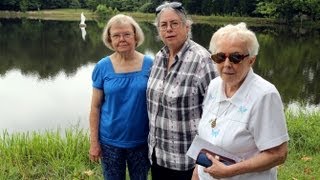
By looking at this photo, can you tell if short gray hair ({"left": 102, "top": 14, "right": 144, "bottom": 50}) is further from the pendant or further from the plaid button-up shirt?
the pendant

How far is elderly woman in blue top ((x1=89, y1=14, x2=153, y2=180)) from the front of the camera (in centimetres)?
317

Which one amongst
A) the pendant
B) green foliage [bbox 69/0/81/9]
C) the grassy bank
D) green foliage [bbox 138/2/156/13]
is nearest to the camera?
the pendant

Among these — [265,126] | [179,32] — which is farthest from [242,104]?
[179,32]

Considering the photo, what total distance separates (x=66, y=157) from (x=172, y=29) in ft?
9.65

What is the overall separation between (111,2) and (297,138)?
59.4 metres

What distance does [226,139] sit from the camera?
86.7 inches

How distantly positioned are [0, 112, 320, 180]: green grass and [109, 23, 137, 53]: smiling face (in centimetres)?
196

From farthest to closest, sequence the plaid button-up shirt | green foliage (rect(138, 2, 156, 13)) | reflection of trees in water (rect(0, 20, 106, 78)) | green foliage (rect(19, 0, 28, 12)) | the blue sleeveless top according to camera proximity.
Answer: green foliage (rect(19, 0, 28, 12)) → green foliage (rect(138, 2, 156, 13)) → reflection of trees in water (rect(0, 20, 106, 78)) → the blue sleeveless top → the plaid button-up shirt

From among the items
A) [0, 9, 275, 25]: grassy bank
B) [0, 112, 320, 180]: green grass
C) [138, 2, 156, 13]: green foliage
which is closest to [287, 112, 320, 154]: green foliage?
[0, 112, 320, 180]: green grass

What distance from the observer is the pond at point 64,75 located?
1096 cm

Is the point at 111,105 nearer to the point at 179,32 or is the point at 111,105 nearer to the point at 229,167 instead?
the point at 179,32

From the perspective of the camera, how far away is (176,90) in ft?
9.02

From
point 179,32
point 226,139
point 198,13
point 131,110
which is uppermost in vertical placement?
point 179,32

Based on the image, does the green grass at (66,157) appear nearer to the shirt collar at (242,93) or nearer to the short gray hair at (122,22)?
the short gray hair at (122,22)
